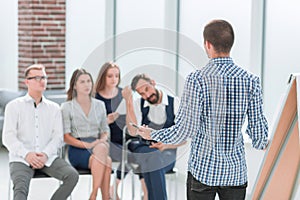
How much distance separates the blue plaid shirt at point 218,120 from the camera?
10.0ft

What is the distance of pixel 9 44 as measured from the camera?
8.58m

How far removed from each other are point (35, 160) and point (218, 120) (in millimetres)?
2125

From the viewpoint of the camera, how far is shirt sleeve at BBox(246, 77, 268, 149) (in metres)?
3.11

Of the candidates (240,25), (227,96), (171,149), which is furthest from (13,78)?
(227,96)

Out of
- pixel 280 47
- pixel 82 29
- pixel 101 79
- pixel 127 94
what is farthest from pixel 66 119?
pixel 82 29

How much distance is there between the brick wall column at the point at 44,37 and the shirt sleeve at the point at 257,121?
547 cm

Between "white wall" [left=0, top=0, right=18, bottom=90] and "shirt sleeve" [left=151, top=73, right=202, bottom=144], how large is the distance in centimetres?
571

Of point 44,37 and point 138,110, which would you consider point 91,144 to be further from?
point 44,37

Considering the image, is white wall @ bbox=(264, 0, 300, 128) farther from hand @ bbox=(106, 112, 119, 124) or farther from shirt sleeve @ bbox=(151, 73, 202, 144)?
shirt sleeve @ bbox=(151, 73, 202, 144)

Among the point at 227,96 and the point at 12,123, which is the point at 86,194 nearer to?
the point at 12,123

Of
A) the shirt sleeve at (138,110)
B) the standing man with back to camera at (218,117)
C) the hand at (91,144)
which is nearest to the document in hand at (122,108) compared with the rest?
the shirt sleeve at (138,110)

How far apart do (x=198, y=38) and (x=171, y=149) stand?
6.54ft

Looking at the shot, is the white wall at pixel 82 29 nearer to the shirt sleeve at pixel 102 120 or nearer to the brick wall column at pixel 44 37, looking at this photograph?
the brick wall column at pixel 44 37

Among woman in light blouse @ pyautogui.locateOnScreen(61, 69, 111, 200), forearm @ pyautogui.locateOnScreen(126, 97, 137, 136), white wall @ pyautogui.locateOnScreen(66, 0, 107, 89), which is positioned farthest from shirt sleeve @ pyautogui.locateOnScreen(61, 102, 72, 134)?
white wall @ pyautogui.locateOnScreen(66, 0, 107, 89)
